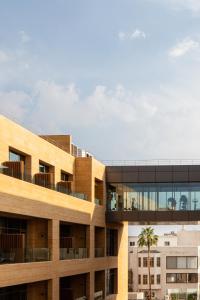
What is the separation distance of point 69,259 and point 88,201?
772 centimetres

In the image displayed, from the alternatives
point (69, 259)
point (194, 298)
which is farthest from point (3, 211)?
point (194, 298)

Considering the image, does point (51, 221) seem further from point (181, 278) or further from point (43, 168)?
point (181, 278)

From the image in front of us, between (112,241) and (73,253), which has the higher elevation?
(73,253)

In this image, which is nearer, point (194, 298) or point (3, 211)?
point (3, 211)

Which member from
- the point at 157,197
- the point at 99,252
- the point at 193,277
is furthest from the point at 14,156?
the point at 193,277

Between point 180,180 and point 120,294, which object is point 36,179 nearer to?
point 180,180

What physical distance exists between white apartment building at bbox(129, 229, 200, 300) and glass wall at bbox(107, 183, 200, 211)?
54463mm

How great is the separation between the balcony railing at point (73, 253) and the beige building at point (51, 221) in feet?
0.23

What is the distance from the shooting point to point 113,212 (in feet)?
204

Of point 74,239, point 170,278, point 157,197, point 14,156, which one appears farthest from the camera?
point 170,278

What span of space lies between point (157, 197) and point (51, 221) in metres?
17.7

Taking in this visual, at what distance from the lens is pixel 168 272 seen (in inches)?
4624

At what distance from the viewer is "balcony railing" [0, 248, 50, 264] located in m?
37.9

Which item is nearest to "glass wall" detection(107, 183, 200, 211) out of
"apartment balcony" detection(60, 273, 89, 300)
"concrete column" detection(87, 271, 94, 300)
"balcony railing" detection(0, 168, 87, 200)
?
"balcony railing" detection(0, 168, 87, 200)
